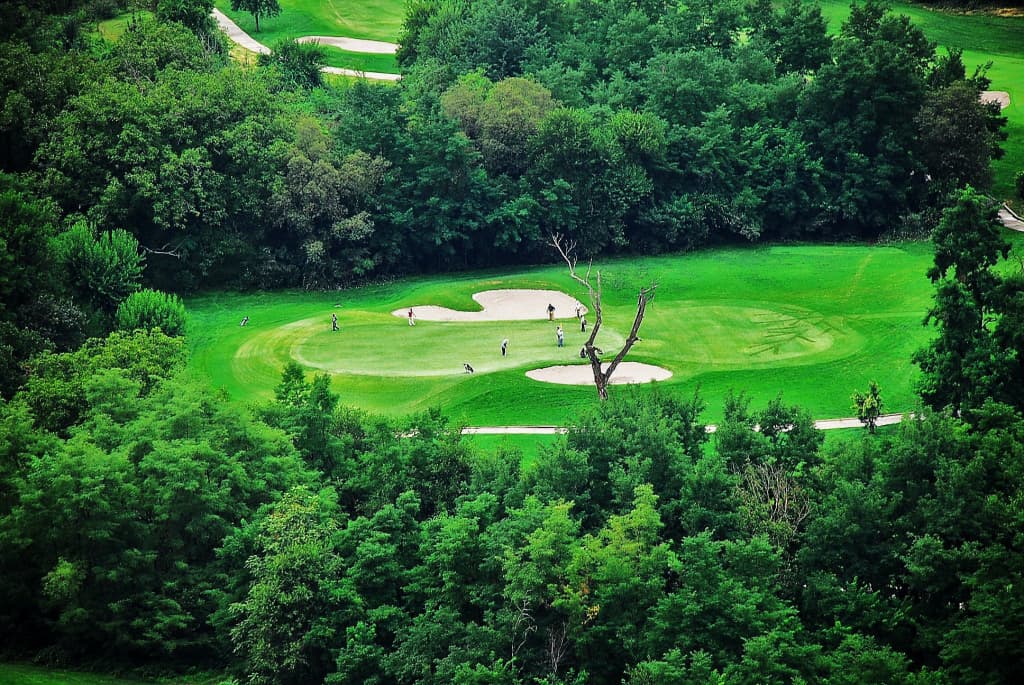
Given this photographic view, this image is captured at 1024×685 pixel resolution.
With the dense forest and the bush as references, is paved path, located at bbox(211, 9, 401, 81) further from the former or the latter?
the bush

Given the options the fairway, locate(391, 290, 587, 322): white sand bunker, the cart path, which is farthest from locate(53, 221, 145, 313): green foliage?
the cart path

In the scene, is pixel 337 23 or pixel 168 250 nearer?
pixel 168 250

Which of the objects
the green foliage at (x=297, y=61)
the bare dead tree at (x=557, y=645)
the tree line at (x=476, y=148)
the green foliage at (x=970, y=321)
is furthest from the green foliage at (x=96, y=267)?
the green foliage at (x=970, y=321)

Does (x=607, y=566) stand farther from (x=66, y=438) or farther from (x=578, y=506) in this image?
(x=66, y=438)

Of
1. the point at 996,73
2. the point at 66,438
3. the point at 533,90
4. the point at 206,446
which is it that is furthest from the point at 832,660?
the point at 996,73

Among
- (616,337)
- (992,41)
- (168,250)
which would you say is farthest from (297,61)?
(992,41)

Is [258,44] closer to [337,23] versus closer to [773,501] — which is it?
[337,23]

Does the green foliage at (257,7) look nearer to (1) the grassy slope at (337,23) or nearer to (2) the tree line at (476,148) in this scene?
(1) the grassy slope at (337,23)
